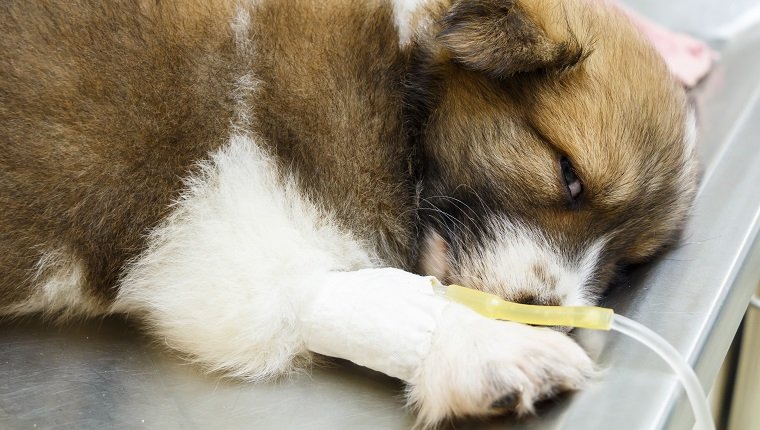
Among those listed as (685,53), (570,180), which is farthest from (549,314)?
(685,53)

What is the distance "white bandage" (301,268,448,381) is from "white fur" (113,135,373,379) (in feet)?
0.23

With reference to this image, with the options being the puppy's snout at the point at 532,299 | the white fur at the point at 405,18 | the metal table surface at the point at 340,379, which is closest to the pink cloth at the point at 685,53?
the metal table surface at the point at 340,379

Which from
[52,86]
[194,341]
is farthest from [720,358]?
[52,86]

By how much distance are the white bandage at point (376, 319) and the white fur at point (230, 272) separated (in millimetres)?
Answer: 71

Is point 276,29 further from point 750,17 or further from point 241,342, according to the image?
point 750,17

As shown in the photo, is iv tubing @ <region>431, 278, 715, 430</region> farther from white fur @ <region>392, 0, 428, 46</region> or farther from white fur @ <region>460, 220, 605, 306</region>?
white fur @ <region>392, 0, 428, 46</region>

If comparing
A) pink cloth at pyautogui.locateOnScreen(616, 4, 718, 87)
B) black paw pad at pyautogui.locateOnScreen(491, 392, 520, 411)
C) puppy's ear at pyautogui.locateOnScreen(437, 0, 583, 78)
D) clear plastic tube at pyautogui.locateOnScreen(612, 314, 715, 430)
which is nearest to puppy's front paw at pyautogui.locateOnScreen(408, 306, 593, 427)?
black paw pad at pyautogui.locateOnScreen(491, 392, 520, 411)

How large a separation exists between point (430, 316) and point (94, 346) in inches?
31.2

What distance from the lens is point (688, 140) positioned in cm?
203

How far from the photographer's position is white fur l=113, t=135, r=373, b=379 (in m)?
1.67

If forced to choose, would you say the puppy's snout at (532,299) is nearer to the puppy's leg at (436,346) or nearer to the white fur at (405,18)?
the puppy's leg at (436,346)

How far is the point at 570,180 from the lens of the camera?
1.88 m

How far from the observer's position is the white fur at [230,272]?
65.8 inches

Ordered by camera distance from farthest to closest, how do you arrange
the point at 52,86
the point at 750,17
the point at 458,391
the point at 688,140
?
1. the point at 750,17
2. the point at 688,140
3. the point at 52,86
4. the point at 458,391
